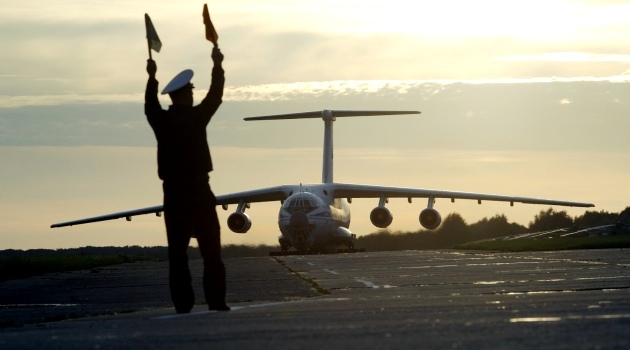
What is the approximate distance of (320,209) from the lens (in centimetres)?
4834

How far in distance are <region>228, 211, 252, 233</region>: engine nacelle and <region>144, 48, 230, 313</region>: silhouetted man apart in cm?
4193

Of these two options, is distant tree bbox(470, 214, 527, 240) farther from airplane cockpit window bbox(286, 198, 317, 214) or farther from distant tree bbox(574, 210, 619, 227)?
airplane cockpit window bbox(286, 198, 317, 214)

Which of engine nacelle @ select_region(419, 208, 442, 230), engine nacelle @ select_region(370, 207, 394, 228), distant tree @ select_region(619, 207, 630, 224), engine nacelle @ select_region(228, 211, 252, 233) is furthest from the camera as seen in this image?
distant tree @ select_region(619, 207, 630, 224)

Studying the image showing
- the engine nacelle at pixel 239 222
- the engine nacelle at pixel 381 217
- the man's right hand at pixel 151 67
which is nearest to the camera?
the man's right hand at pixel 151 67

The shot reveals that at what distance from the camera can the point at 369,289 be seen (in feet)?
41.3

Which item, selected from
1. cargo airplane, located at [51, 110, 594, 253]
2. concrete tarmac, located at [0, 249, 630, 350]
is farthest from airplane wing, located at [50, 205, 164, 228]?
concrete tarmac, located at [0, 249, 630, 350]

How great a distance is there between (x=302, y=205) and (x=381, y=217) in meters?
4.64

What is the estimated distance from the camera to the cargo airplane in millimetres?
48188

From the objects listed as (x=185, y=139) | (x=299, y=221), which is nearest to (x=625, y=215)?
(x=299, y=221)

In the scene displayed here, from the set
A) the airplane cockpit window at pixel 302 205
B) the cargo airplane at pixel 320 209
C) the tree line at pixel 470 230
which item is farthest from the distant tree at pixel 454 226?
the airplane cockpit window at pixel 302 205

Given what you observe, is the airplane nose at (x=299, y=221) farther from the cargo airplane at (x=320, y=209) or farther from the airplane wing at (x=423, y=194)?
the airplane wing at (x=423, y=194)

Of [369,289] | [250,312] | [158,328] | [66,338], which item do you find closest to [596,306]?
[250,312]

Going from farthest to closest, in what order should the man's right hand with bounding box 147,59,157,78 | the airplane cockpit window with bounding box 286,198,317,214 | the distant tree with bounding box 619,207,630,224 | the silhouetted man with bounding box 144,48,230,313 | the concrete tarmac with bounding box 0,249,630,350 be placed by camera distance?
1. the distant tree with bounding box 619,207,630,224
2. the airplane cockpit window with bounding box 286,198,317,214
3. the man's right hand with bounding box 147,59,157,78
4. the silhouetted man with bounding box 144,48,230,313
5. the concrete tarmac with bounding box 0,249,630,350

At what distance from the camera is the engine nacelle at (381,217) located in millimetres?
51281
